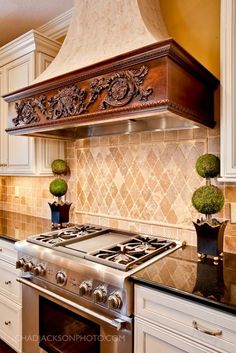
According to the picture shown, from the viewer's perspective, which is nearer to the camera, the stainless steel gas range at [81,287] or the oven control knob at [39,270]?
the stainless steel gas range at [81,287]

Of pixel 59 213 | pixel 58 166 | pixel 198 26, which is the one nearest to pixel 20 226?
pixel 59 213

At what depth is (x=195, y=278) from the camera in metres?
1.20

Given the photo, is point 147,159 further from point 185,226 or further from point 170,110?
point 170,110

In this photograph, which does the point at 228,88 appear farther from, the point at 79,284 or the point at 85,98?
the point at 79,284

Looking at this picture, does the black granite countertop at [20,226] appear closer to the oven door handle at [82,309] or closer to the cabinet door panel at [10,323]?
the oven door handle at [82,309]

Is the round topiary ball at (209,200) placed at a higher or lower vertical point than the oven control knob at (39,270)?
higher

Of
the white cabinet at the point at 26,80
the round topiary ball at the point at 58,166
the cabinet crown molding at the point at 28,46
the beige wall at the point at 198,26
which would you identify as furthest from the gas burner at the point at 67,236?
the cabinet crown molding at the point at 28,46

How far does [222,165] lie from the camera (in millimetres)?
1340

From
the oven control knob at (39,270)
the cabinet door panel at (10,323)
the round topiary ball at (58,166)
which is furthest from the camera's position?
the round topiary ball at (58,166)

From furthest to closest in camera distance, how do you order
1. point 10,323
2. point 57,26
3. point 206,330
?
Result: point 57,26 → point 10,323 → point 206,330

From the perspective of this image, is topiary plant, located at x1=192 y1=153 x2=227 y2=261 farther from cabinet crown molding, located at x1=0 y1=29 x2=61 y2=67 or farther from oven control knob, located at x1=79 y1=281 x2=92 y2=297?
cabinet crown molding, located at x1=0 y1=29 x2=61 y2=67

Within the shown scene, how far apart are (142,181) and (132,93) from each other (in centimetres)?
78

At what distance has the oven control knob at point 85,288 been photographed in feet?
4.33

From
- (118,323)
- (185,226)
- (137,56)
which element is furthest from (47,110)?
(118,323)
